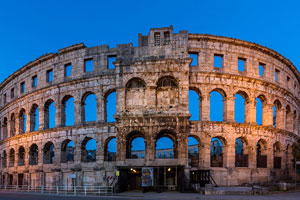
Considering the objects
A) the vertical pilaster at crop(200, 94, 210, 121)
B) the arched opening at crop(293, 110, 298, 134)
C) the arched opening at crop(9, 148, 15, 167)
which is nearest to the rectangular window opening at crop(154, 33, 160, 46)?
the vertical pilaster at crop(200, 94, 210, 121)

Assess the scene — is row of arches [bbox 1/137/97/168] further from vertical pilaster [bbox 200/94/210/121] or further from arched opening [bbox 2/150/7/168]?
vertical pilaster [bbox 200/94/210/121]

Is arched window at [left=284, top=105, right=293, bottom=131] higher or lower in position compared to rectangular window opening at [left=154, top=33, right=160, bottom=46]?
lower

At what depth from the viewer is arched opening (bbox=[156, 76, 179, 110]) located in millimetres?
27719

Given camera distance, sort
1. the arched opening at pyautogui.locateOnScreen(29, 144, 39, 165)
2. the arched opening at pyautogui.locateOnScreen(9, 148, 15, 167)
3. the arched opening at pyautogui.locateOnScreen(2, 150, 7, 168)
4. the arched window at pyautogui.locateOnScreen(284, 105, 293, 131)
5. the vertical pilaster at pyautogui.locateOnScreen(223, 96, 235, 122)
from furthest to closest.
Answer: the arched opening at pyautogui.locateOnScreen(2, 150, 7, 168) → the arched opening at pyautogui.locateOnScreen(9, 148, 15, 167) → the arched window at pyautogui.locateOnScreen(284, 105, 293, 131) → the arched opening at pyautogui.locateOnScreen(29, 144, 39, 165) → the vertical pilaster at pyautogui.locateOnScreen(223, 96, 235, 122)

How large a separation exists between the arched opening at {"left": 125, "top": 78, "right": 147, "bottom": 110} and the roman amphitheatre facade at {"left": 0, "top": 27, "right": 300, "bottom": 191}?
10 cm

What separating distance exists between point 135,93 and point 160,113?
10.8 ft

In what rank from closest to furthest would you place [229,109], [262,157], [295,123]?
[229,109], [262,157], [295,123]

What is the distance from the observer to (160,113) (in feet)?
89.4

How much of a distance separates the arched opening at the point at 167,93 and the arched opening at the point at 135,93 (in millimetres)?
1441

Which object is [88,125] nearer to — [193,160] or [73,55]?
[73,55]

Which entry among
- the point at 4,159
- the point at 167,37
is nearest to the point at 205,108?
the point at 167,37

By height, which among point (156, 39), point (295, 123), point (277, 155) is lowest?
point (277, 155)

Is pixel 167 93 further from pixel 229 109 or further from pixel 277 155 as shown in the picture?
pixel 277 155

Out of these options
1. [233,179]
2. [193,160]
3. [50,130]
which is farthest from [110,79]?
[233,179]
